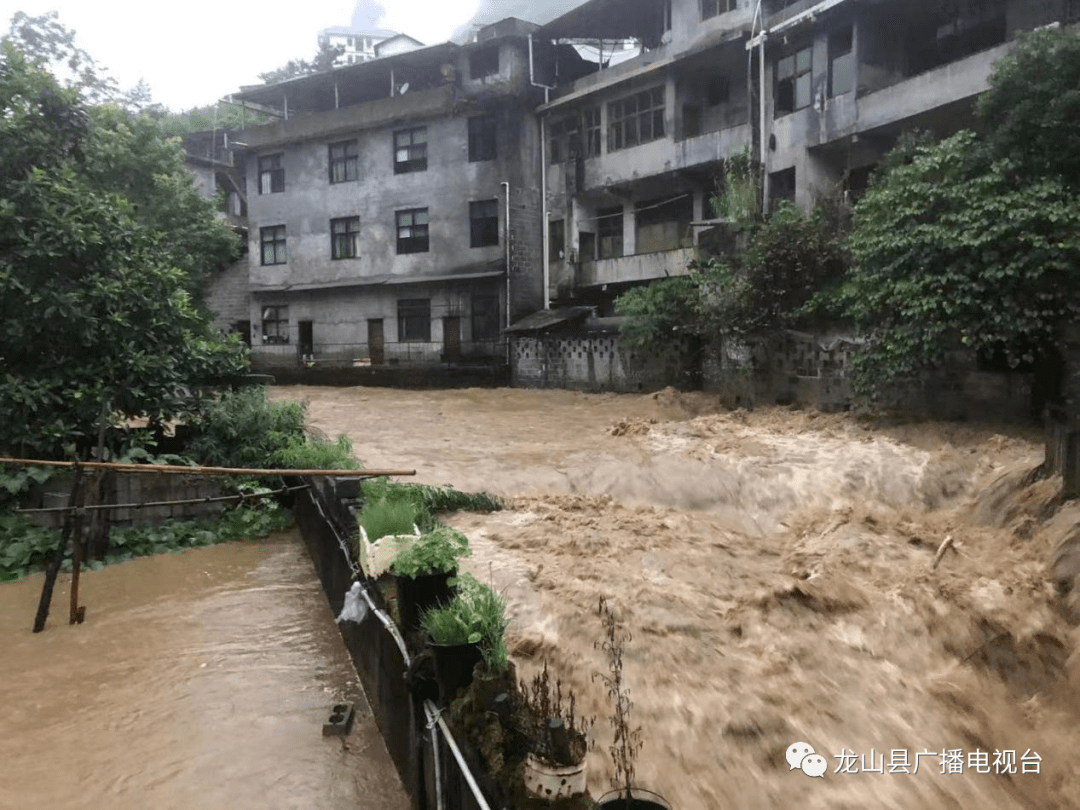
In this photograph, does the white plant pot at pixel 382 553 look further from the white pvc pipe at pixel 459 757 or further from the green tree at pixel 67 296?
the green tree at pixel 67 296

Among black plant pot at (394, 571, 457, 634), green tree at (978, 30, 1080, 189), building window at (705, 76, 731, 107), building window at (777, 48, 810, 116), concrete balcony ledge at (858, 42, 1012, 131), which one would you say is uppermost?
building window at (705, 76, 731, 107)

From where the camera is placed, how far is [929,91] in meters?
17.5

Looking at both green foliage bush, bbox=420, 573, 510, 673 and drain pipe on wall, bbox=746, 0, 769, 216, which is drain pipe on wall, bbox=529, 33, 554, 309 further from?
green foliage bush, bbox=420, 573, 510, 673

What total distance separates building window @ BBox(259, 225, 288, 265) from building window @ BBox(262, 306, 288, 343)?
188 cm

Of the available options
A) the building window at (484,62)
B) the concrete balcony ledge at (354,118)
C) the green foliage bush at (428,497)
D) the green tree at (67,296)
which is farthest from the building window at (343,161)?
the green foliage bush at (428,497)

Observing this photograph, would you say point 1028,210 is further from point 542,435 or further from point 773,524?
point 542,435

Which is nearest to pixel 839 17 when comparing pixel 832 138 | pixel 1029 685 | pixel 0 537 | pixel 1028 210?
pixel 832 138

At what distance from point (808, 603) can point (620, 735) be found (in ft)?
10.6

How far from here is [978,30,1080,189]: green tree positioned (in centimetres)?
1239

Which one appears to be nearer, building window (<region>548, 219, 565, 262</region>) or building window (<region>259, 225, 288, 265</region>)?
building window (<region>548, 219, 565, 262</region>)

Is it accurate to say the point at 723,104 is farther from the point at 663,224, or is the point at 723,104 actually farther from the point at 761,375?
the point at 761,375

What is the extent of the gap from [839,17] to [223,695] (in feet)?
65.2

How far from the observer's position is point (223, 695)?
23.3 feet

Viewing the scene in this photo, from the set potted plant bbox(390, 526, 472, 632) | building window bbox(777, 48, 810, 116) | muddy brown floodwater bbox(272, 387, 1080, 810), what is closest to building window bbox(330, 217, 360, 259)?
building window bbox(777, 48, 810, 116)
